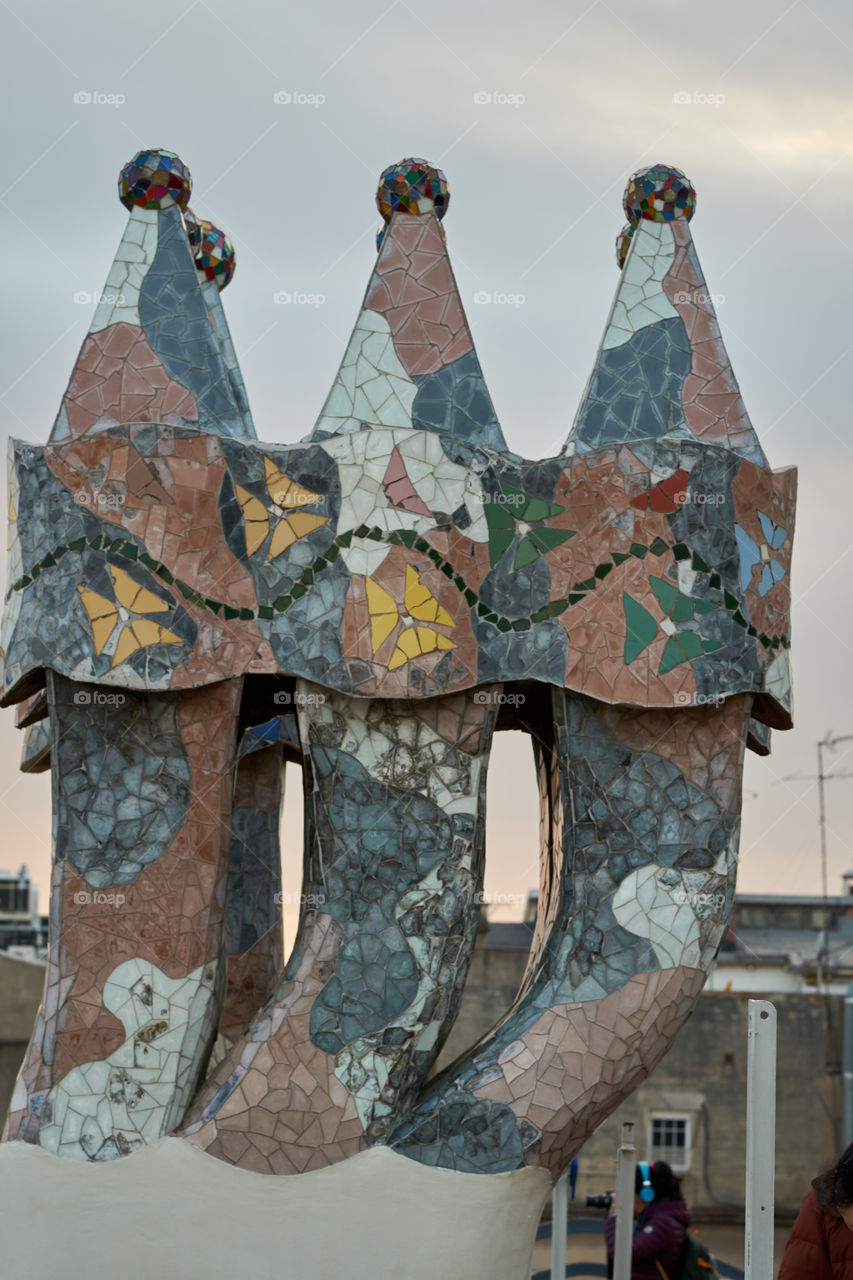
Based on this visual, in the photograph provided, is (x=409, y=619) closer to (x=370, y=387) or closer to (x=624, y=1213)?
(x=370, y=387)

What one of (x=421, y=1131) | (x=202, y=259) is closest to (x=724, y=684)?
(x=421, y=1131)

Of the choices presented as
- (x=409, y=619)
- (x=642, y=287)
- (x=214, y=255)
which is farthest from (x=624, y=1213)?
(x=214, y=255)

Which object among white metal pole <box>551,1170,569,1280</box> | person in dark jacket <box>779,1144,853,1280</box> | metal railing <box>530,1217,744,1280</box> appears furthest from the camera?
metal railing <box>530,1217,744,1280</box>

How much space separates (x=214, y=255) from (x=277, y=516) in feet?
9.16

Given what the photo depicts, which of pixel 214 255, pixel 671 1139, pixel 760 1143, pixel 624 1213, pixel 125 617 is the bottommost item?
pixel 671 1139

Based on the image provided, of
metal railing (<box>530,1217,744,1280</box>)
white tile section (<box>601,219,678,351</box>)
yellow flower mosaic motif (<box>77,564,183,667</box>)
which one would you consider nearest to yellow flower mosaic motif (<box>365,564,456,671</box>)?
yellow flower mosaic motif (<box>77,564,183,667</box>)

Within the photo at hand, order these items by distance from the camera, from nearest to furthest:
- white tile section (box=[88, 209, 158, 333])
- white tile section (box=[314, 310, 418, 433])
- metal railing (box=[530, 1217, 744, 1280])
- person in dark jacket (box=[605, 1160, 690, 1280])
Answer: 1. person in dark jacket (box=[605, 1160, 690, 1280])
2. white tile section (box=[314, 310, 418, 433])
3. white tile section (box=[88, 209, 158, 333])
4. metal railing (box=[530, 1217, 744, 1280])

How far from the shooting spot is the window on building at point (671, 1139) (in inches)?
992

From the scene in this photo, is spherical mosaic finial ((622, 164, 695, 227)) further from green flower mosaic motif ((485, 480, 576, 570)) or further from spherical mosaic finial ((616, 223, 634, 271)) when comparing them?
green flower mosaic motif ((485, 480, 576, 570))

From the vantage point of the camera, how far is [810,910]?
35.5 metres

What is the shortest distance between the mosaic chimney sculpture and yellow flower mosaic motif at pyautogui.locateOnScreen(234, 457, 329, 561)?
19 mm

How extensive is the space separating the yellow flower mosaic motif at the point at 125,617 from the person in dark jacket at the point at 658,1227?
14.5ft

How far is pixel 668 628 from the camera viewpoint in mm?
10812

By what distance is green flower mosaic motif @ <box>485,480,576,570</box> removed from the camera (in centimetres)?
1085
